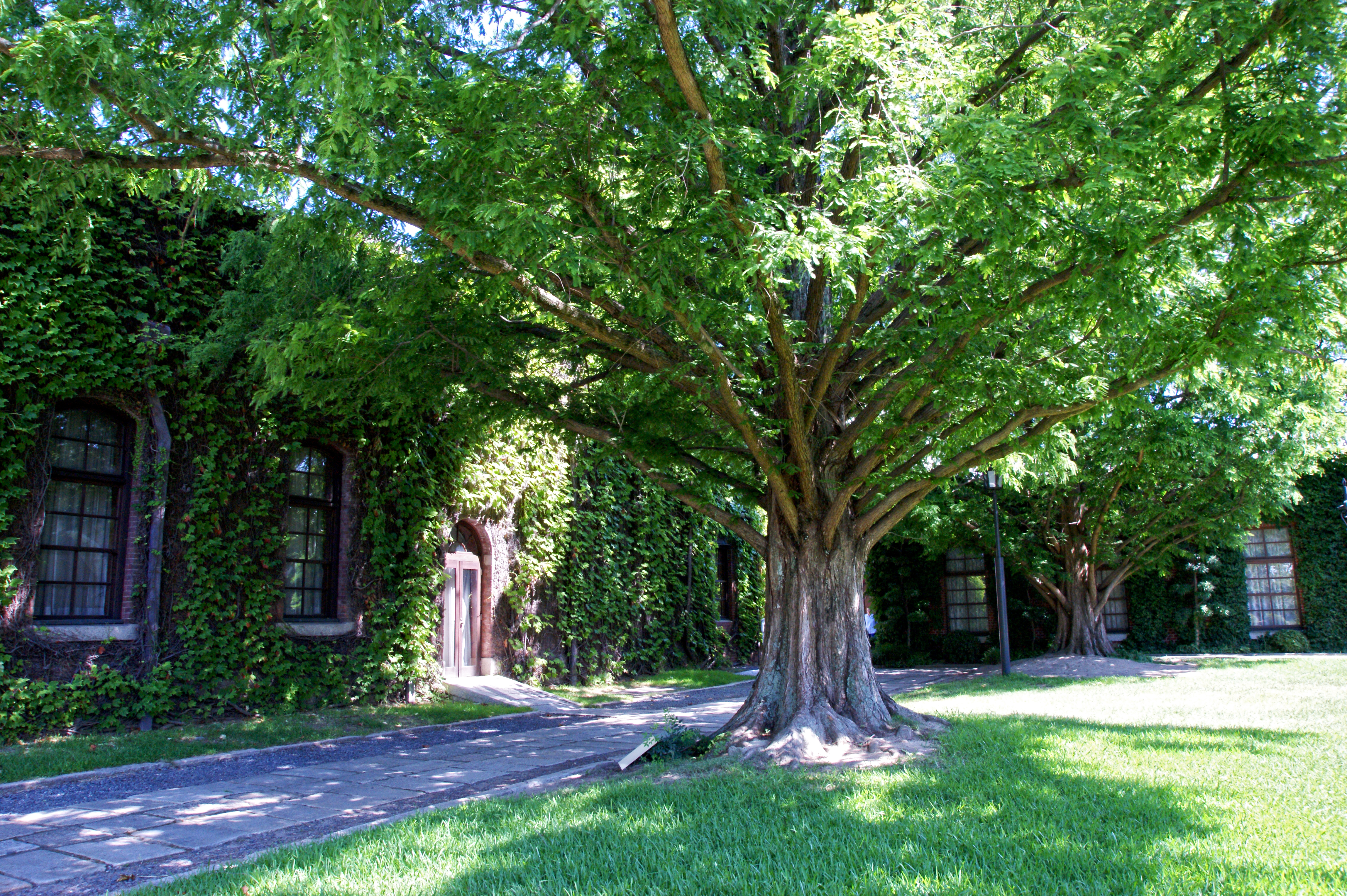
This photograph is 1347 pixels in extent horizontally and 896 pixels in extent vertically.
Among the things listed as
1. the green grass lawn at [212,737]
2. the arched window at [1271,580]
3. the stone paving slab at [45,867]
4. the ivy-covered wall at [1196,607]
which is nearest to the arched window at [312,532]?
the green grass lawn at [212,737]

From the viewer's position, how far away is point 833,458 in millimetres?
8430

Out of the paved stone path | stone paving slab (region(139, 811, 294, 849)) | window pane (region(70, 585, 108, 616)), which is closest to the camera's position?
the paved stone path

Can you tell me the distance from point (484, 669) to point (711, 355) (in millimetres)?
9086

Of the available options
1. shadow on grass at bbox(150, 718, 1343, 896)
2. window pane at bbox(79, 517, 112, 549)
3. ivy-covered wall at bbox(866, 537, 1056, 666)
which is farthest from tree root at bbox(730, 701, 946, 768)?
ivy-covered wall at bbox(866, 537, 1056, 666)

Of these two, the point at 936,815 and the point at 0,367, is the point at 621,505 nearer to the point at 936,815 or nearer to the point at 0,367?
the point at 0,367

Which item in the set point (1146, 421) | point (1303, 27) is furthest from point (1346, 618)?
point (1303, 27)

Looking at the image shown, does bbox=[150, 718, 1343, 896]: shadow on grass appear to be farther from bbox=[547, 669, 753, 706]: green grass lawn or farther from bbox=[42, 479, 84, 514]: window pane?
bbox=[547, 669, 753, 706]: green grass lawn

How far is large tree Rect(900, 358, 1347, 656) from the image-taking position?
14031mm

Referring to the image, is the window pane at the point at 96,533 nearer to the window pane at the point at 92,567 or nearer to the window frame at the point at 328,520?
the window pane at the point at 92,567

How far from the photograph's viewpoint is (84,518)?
380 inches

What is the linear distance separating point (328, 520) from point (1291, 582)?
74.2ft

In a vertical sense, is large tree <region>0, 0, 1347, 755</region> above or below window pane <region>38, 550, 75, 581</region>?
above

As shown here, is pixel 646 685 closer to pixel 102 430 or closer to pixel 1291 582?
pixel 102 430

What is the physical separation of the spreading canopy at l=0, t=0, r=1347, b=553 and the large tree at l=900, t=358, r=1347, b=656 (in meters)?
4.29
